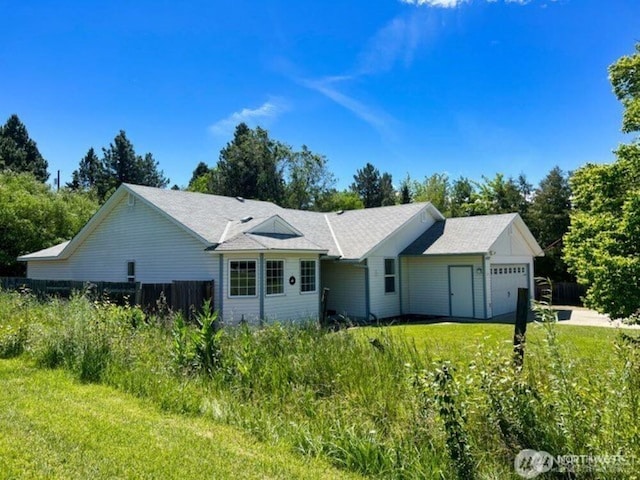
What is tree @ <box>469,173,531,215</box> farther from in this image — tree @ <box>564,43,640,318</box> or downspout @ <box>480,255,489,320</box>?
tree @ <box>564,43,640,318</box>

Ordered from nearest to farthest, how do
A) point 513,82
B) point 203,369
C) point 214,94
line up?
point 203,369
point 513,82
point 214,94

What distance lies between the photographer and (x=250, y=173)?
44812 mm

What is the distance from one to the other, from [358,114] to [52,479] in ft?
74.2

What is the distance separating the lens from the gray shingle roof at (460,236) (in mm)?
18219

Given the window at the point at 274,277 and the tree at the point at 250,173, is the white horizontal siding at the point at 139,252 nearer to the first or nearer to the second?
the window at the point at 274,277

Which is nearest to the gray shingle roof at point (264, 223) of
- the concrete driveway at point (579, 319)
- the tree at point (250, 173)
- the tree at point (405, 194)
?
the concrete driveway at point (579, 319)

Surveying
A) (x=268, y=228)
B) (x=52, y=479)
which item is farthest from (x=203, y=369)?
(x=268, y=228)

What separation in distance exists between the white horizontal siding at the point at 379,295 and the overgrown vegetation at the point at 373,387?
1005 centimetres

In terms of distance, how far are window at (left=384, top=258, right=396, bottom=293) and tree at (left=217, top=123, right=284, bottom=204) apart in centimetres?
2702

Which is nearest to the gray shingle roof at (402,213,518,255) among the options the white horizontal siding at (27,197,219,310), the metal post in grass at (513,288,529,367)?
the white horizontal siding at (27,197,219,310)

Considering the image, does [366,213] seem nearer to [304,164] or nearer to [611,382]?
[611,382]

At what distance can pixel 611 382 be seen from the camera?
3.92 meters

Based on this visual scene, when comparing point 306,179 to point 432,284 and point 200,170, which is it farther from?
point 432,284

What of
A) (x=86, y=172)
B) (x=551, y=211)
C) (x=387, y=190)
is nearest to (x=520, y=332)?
(x=551, y=211)
